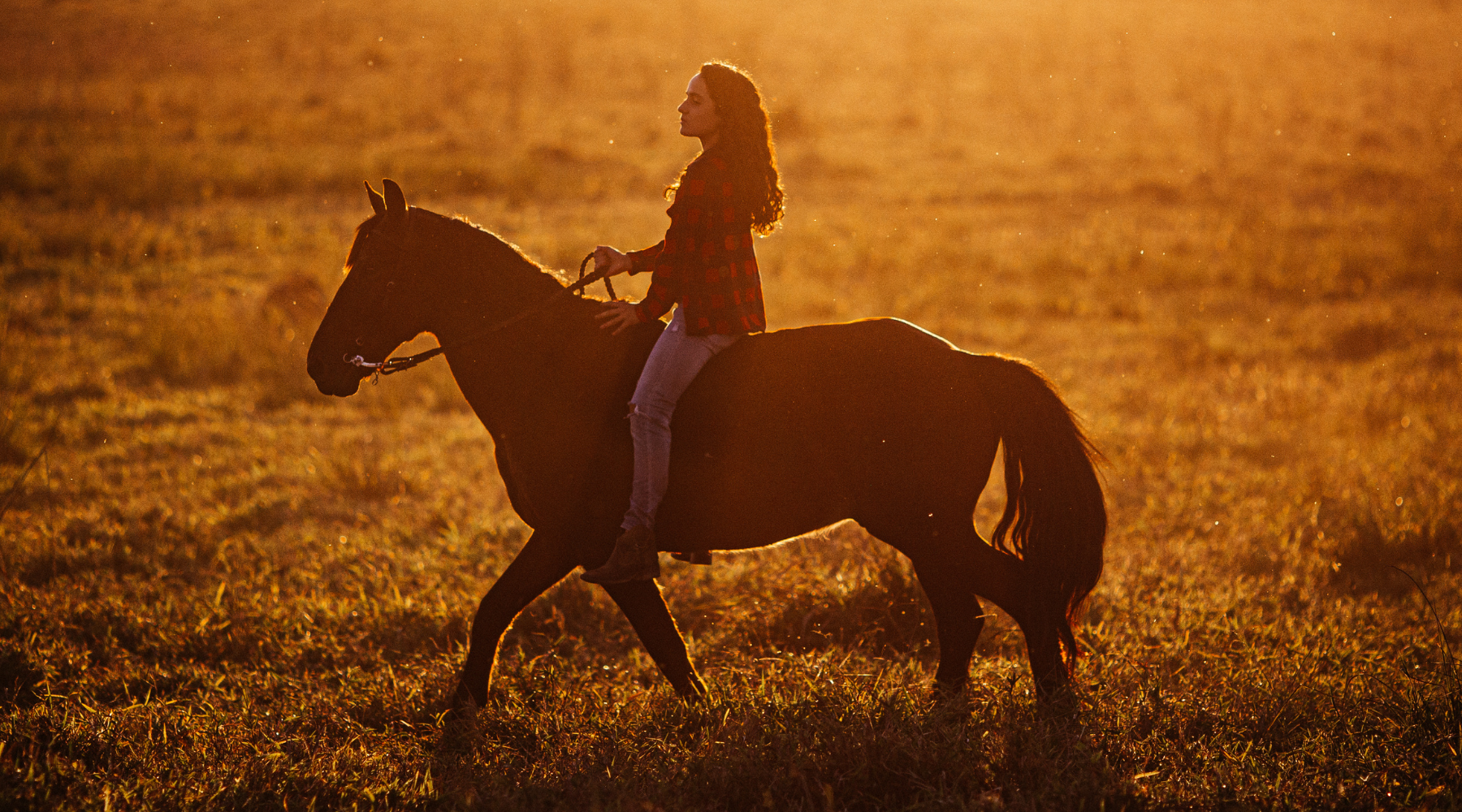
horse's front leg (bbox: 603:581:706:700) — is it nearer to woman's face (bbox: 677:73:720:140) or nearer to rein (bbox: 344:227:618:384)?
rein (bbox: 344:227:618:384)

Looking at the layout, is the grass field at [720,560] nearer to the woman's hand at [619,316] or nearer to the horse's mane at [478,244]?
the woman's hand at [619,316]

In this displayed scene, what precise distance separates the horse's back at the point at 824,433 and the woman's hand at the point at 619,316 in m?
0.39

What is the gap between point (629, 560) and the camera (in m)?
4.03

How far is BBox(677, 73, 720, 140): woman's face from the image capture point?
3980mm

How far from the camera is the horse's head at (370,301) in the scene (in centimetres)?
421

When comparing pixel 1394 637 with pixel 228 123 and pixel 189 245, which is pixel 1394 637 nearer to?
pixel 189 245

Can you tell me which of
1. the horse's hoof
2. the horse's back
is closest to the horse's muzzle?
the horse's back

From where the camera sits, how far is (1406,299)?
14.6 m

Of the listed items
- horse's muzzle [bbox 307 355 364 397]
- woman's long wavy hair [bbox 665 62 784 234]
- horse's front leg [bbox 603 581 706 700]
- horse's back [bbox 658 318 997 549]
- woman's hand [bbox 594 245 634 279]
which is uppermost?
woman's long wavy hair [bbox 665 62 784 234]

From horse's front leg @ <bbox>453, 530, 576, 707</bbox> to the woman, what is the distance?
0.88ft

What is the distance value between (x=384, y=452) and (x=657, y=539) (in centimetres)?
599

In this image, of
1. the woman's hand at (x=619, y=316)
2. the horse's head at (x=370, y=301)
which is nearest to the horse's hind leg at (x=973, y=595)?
the woman's hand at (x=619, y=316)

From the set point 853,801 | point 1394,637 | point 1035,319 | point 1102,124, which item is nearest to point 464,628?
point 853,801

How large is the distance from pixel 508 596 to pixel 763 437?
130 cm
